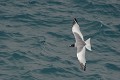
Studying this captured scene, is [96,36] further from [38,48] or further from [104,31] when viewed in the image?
[38,48]

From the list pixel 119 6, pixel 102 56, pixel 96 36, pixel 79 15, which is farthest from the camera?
pixel 119 6

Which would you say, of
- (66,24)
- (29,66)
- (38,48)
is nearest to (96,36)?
(66,24)

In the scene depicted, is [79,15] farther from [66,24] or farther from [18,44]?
[18,44]

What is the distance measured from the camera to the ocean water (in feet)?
55.2

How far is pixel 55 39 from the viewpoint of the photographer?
776 inches

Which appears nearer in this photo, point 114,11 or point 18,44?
point 18,44

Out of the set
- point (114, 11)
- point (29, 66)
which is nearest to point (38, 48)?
point (29, 66)

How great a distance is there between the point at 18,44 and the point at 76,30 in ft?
13.4

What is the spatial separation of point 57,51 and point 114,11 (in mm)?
7403

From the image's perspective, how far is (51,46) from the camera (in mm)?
18969

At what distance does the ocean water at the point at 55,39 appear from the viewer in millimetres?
16828

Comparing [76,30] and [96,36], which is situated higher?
[76,30]

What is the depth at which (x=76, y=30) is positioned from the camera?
16.2 meters

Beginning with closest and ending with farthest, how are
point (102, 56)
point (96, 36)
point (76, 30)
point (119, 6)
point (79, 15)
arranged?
point (76, 30)
point (102, 56)
point (96, 36)
point (79, 15)
point (119, 6)
